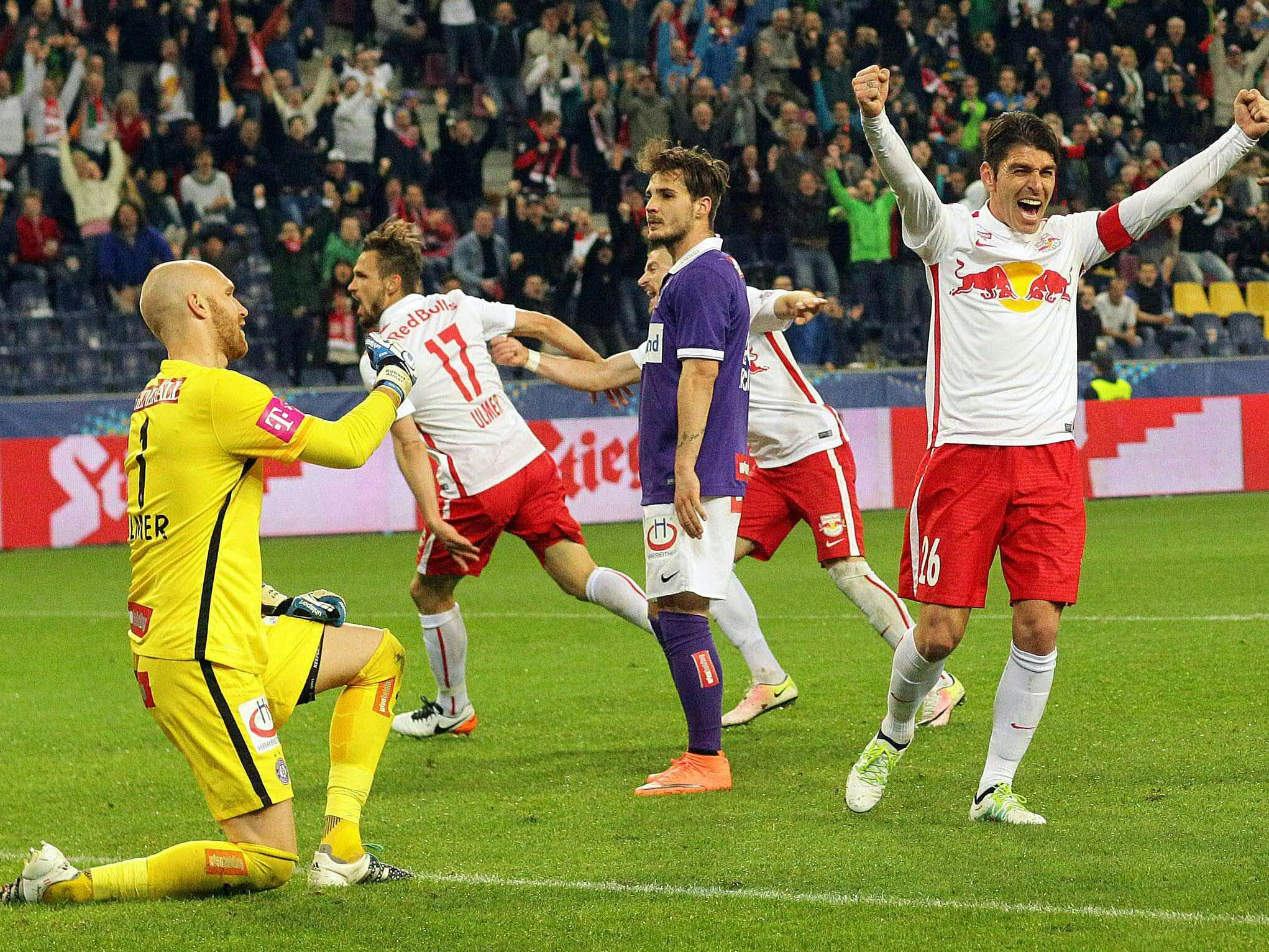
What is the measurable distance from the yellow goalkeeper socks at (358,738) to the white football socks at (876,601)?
3106 millimetres

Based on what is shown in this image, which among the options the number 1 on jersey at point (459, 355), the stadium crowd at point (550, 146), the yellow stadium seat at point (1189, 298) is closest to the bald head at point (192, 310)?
the number 1 on jersey at point (459, 355)

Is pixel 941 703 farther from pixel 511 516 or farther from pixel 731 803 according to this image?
pixel 511 516

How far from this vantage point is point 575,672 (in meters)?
9.33

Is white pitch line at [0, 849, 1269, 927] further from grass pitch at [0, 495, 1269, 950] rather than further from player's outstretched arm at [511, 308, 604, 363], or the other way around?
player's outstretched arm at [511, 308, 604, 363]

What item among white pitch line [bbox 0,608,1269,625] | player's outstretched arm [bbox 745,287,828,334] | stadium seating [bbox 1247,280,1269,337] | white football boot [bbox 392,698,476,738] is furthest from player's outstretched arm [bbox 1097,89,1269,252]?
stadium seating [bbox 1247,280,1269,337]

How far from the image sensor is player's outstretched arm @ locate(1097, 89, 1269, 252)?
5773mm

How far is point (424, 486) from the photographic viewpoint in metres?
7.57

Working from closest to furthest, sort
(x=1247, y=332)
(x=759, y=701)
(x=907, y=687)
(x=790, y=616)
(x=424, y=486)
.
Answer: (x=907, y=687) → (x=424, y=486) → (x=759, y=701) → (x=790, y=616) → (x=1247, y=332)

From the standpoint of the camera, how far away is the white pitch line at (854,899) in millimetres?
4355

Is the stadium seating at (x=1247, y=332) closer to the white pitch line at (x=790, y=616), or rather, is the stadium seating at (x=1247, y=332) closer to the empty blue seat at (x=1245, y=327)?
the empty blue seat at (x=1245, y=327)

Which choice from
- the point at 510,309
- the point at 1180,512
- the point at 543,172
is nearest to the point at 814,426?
the point at 510,309

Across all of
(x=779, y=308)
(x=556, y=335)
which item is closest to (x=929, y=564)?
(x=779, y=308)

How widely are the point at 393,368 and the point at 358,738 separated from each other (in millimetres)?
1089

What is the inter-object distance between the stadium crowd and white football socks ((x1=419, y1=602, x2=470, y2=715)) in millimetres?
10990
